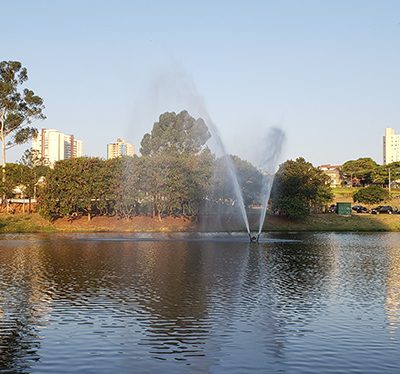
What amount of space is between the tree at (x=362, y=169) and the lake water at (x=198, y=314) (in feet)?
463

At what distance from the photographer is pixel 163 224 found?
88.2 meters

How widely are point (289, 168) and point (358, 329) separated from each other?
7922cm

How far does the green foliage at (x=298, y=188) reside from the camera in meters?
91.9

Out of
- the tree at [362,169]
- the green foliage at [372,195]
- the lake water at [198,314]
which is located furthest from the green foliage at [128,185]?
the tree at [362,169]

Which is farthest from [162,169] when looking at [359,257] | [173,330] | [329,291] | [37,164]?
[173,330]

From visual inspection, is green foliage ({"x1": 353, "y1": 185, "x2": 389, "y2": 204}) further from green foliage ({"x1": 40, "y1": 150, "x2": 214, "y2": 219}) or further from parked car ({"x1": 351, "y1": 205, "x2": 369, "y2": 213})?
green foliage ({"x1": 40, "y1": 150, "x2": 214, "y2": 219})

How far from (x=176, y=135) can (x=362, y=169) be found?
88.7 m

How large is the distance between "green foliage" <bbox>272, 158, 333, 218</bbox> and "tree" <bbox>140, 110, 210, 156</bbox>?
801 inches

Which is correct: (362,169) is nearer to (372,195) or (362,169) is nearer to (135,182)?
(372,195)

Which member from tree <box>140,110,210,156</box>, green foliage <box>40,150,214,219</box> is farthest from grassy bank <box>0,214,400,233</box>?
tree <box>140,110,210,156</box>

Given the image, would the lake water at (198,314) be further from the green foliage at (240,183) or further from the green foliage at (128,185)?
the green foliage at (240,183)

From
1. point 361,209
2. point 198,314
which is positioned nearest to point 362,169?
point 361,209

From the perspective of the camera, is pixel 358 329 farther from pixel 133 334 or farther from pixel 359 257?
pixel 359 257

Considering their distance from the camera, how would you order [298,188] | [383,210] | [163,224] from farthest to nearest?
[383,210], [298,188], [163,224]
